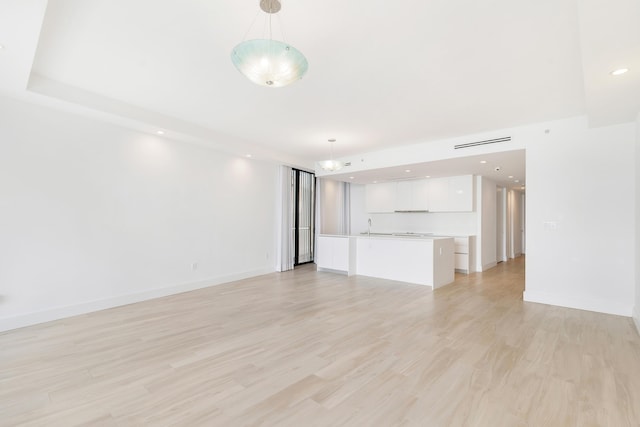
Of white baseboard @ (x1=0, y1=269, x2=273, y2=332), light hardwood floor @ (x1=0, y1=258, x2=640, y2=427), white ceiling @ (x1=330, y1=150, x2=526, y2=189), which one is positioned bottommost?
light hardwood floor @ (x1=0, y1=258, x2=640, y2=427)

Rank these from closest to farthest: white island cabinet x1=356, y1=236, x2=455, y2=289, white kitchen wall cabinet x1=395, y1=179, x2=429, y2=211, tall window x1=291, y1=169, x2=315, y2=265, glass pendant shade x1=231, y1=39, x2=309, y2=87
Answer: glass pendant shade x1=231, y1=39, x2=309, y2=87, white island cabinet x1=356, y1=236, x2=455, y2=289, white kitchen wall cabinet x1=395, y1=179, x2=429, y2=211, tall window x1=291, y1=169, x2=315, y2=265

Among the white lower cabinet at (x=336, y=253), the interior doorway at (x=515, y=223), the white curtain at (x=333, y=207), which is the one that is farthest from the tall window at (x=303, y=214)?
the interior doorway at (x=515, y=223)

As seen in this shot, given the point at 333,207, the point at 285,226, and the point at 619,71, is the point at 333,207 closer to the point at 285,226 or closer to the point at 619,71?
the point at 285,226

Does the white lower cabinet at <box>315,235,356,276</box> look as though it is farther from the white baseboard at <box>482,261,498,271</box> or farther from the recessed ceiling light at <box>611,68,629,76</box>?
the recessed ceiling light at <box>611,68,629,76</box>

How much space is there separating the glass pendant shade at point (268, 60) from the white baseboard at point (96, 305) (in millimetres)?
4141

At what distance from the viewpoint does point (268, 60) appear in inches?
79.8

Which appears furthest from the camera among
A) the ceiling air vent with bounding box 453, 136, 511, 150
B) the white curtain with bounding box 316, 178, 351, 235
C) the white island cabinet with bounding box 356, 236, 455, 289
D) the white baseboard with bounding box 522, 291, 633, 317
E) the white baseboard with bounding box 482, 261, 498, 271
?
the white curtain with bounding box 316, 178, 351, 235

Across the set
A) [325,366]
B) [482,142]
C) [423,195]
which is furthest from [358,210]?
[325,366]

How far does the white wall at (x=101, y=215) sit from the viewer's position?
11.9ft

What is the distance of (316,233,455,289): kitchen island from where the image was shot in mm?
5699

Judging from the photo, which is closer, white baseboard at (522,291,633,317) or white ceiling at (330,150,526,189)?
white baseboard at (522,291,633,317)

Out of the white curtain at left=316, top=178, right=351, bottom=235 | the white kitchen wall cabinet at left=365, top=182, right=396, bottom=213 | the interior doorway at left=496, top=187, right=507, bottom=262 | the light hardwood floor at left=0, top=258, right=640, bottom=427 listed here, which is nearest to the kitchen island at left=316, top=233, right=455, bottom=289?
the light hardwood floor at left=0, top=258, right=640, bottom=427

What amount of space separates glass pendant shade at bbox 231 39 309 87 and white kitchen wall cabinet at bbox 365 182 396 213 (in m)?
6.75

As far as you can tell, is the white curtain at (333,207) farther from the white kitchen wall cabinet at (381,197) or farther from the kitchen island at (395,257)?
the kitchen island at (395,257)
